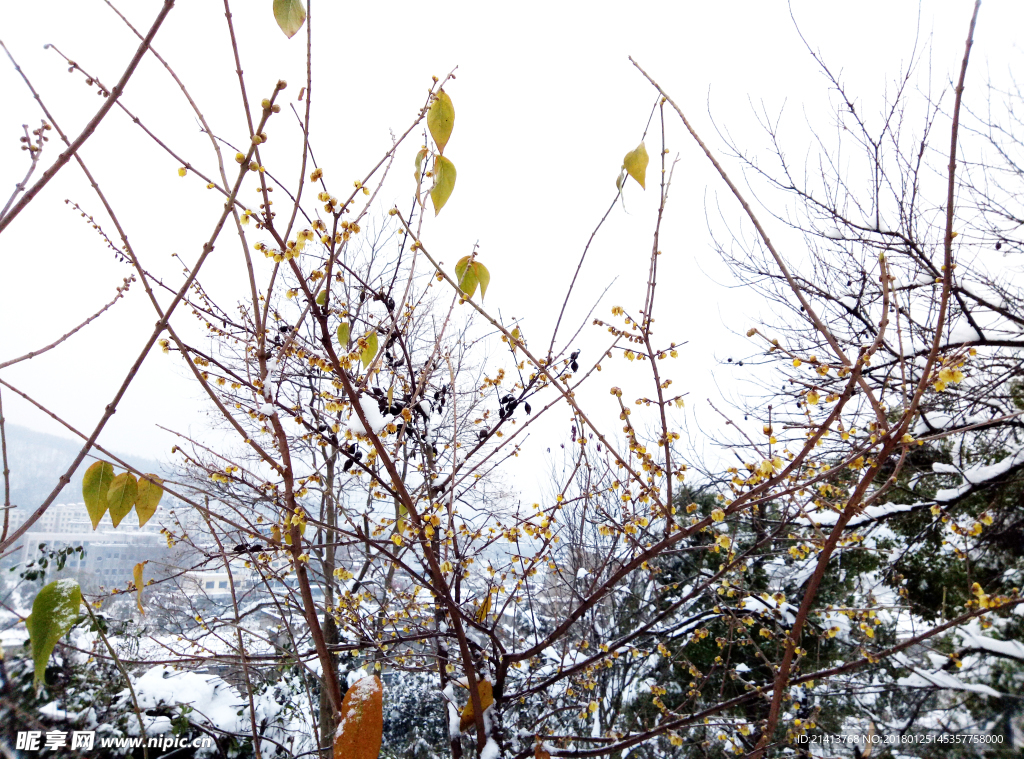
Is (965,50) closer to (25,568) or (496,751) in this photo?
(496,751)

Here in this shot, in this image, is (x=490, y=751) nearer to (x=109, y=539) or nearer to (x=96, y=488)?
(x=96, y=488)

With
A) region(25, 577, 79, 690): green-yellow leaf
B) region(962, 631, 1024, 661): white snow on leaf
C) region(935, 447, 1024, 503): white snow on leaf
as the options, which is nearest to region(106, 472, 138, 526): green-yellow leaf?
region(25, 577, 79, 690): green-yellow leaf

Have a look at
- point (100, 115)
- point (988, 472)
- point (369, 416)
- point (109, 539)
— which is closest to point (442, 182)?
point (100, 115)

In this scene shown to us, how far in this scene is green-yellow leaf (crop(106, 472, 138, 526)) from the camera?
567 millimetres

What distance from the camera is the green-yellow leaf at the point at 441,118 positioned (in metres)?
0.60

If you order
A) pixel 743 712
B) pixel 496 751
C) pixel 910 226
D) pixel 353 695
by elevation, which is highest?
pixel 910 226

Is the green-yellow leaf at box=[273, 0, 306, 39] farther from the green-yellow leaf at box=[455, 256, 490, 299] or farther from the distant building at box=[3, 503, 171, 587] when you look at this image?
the distant building at box=[3, 503, 171, 587]

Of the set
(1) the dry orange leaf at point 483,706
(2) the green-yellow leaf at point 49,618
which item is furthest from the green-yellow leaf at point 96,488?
(1) the dry orange leaf at point 483,706

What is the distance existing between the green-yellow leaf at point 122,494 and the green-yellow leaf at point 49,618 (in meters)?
0.14

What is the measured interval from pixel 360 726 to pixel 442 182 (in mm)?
658

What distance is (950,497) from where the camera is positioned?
371cm

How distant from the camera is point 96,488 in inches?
22.3

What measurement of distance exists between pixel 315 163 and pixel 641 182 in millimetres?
474

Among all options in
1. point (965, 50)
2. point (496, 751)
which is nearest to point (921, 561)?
point (496, 751)
